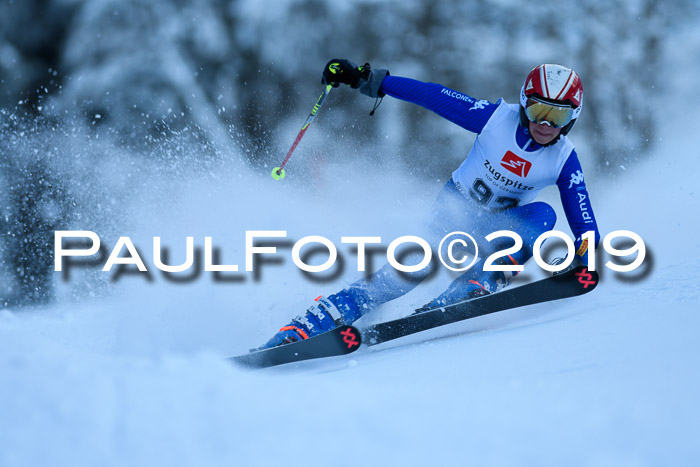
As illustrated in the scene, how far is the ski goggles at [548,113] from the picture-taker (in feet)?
9.07

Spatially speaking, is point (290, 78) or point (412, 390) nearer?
point (412, 390)

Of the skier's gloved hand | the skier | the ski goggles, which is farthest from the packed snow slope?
the skier's gloved hand

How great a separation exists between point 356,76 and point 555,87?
995 mm

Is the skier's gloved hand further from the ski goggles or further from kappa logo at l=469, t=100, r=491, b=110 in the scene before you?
the ski goggles

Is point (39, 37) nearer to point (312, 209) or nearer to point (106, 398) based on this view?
point (312, 209)

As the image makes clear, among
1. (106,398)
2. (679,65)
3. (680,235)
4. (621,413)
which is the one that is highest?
(679,65)

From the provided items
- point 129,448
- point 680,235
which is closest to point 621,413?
point 129,448

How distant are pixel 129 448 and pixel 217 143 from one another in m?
6.85

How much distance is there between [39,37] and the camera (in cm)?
752

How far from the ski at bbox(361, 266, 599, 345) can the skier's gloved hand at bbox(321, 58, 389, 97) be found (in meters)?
1.16

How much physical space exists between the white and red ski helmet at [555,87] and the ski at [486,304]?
2.46 ft

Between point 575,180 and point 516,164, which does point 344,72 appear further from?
point 575,180

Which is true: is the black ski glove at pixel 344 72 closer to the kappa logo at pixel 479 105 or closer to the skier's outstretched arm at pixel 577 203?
the kappa logo at pixel 479 105

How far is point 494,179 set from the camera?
303 cm
